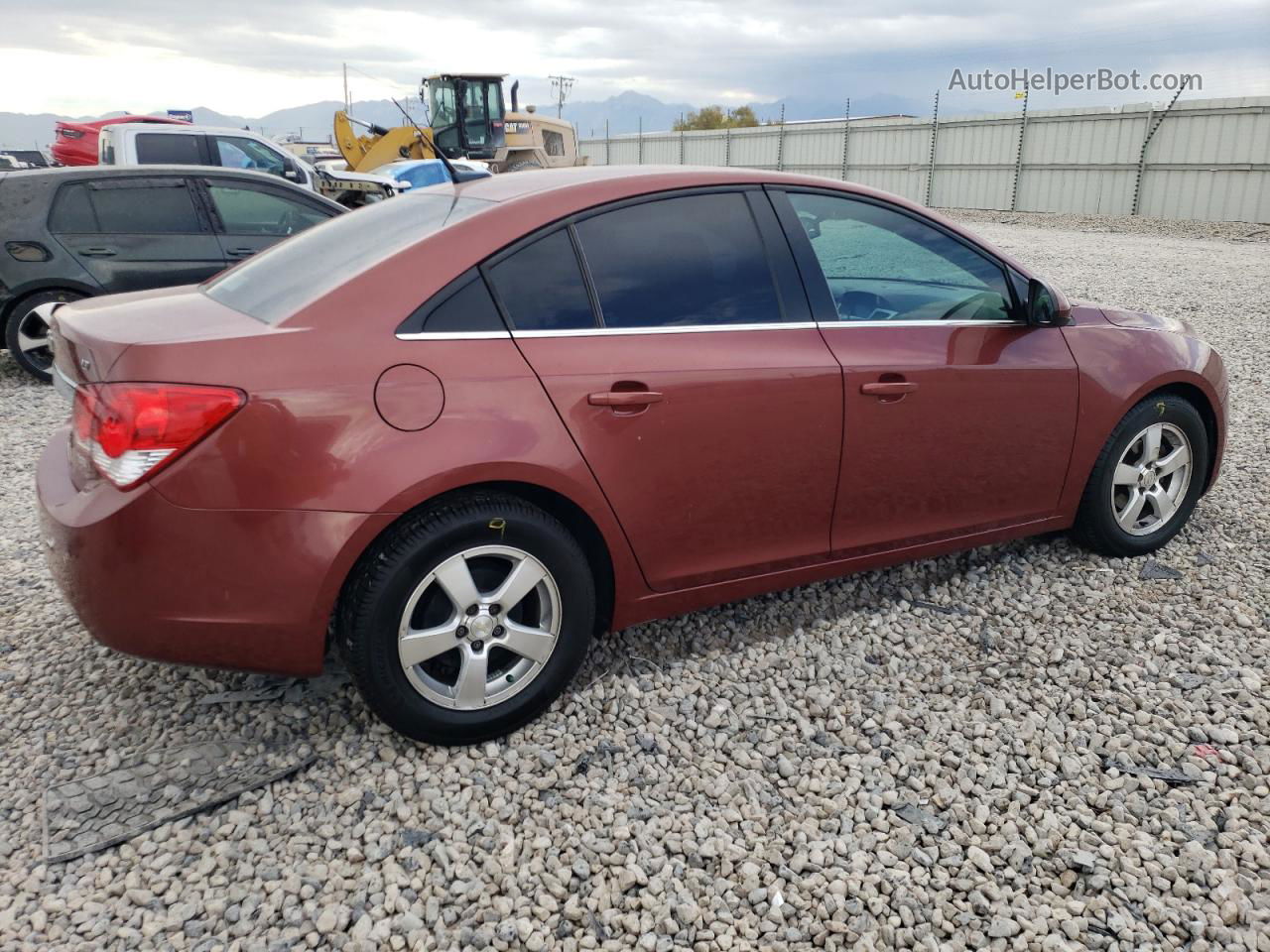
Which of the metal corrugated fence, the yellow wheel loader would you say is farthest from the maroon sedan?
the yellow wheel loader

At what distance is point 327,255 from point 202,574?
1.07m

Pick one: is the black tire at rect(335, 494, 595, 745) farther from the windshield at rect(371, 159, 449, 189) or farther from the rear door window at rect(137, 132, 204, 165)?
the windshield at rect(371, 159, 449, 189)

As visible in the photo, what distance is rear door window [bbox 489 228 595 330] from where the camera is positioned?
8.93 feet

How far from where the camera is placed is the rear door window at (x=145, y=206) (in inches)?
292

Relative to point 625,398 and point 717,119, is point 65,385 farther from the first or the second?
point 717,119

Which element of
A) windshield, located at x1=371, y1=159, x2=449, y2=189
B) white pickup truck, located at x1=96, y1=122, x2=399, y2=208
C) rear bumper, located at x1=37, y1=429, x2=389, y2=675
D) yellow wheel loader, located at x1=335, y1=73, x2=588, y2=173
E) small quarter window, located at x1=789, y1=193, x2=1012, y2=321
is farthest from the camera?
yellow wheel loader, located at x1=335, y1=73, x2=588, y2=173

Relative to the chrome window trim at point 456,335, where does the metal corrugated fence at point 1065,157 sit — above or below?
above

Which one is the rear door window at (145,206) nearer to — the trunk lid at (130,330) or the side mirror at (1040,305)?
the trunk lid at (130,330)

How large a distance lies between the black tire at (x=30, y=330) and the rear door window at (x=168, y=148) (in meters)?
6.78

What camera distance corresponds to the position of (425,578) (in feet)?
8.44

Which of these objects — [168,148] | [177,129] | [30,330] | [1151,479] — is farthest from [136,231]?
[1151,479]

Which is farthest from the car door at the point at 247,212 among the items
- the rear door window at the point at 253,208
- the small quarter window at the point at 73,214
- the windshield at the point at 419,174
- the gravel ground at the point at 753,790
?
the windshield at the point at 419,174

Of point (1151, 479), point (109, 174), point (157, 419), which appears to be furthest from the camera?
point (109, 174)

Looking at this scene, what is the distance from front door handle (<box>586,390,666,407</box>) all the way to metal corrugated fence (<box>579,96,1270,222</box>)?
1524cm
